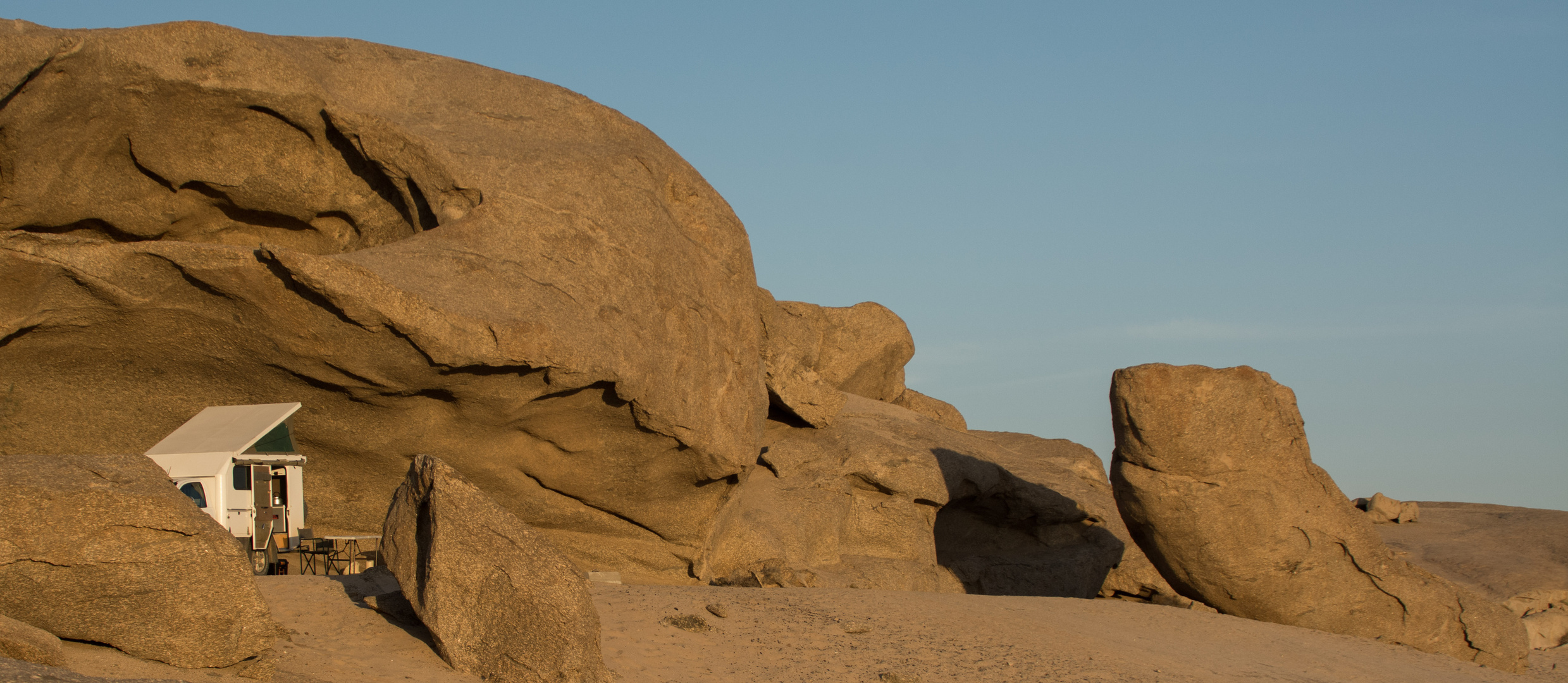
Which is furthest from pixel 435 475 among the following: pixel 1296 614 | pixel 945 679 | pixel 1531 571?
pixel 1531 571

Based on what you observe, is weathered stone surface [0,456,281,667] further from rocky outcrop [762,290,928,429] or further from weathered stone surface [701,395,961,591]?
rocky outcrop [762,290,928,429]

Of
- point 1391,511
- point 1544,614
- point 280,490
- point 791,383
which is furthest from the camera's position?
point 1391,511

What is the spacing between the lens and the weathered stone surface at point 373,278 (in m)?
9.45

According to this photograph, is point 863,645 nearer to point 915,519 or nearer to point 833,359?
point 915,519

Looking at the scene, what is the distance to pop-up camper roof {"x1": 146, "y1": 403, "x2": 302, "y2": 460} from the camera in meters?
9.48

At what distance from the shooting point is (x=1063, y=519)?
55.0 ft

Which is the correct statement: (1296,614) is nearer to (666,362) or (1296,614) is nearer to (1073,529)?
(1073,529)

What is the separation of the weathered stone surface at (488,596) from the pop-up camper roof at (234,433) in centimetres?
309

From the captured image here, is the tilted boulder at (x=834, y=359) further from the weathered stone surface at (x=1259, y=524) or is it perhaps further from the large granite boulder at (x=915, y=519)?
the weathered stone surface at (x=1259, y=524)

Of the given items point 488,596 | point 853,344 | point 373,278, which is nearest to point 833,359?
point 853,344

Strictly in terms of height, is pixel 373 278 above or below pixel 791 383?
above

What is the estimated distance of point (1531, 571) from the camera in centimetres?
1791

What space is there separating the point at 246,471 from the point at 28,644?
438cm

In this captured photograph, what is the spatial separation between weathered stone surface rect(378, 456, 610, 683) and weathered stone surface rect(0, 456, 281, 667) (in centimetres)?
101
